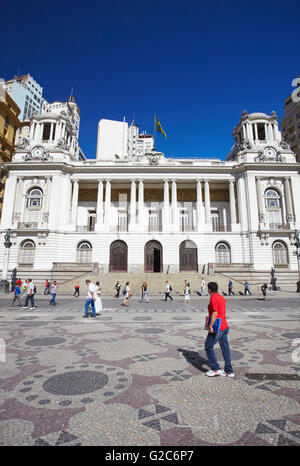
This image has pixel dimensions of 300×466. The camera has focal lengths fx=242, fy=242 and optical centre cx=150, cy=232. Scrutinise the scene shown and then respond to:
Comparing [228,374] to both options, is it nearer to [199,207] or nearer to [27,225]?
[199,207]

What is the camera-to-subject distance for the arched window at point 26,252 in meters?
31.5

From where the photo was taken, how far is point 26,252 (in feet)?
104

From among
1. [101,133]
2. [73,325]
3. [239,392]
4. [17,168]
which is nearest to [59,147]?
[17,168]

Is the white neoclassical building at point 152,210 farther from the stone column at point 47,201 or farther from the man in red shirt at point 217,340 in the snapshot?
the man in red shirt at point 217,340

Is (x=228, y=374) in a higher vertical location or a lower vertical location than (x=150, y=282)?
lower

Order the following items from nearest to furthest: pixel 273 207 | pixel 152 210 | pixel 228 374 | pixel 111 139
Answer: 1. pixel 228 374
2. pixel 273 207
3. pixel 152 210
4. pixel 111 139

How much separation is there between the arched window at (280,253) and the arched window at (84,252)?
24.4 metres

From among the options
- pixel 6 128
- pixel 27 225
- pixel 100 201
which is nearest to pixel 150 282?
pixel 100 201

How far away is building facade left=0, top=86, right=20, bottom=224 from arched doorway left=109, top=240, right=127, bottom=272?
19.1 m

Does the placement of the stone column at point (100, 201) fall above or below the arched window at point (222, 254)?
above

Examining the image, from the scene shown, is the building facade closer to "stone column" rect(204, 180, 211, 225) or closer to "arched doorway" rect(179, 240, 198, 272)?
"arched doorway" rect(179, 240, 198, 272)

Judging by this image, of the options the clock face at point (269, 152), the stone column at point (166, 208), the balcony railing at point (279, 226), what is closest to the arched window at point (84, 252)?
the stone column at point (166, 208)

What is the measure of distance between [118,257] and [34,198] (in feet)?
47.5

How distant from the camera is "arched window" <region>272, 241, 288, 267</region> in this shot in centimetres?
3145
